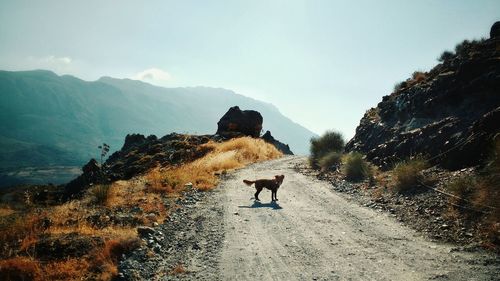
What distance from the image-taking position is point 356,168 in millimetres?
18641

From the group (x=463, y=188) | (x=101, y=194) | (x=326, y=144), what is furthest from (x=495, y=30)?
(x=101, y=194)

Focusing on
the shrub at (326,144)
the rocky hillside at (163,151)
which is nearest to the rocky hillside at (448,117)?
the shrub at (326,144)

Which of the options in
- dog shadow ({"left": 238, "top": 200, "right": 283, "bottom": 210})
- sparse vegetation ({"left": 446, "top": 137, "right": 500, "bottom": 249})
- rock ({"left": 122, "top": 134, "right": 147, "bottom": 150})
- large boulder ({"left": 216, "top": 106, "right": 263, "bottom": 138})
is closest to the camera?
sparse vegetation ({"left": 446, "top": 137, "right": 500, "bottom": 249})

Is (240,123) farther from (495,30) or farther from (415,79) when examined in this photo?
(495,30)

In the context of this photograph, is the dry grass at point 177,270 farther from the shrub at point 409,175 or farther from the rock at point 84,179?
the rock at point 84,179

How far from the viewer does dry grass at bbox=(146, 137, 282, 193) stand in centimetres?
1774

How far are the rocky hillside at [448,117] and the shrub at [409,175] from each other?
97 cm

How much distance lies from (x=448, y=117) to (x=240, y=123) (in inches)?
1401

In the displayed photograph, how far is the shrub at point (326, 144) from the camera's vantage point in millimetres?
27250

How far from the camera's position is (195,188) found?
1792cm

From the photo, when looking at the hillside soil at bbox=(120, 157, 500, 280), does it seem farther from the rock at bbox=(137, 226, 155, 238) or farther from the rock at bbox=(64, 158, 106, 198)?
the rock at bbox=(64, 158, 106, 198)

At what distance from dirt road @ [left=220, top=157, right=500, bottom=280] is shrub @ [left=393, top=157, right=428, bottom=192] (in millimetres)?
2178

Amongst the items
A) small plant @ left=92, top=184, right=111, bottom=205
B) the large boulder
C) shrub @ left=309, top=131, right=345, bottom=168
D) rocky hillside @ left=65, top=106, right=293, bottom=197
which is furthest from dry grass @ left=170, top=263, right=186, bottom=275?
the large boulder

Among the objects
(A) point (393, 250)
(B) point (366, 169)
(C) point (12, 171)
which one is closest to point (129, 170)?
(B) point (366, 169)
